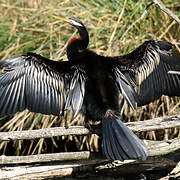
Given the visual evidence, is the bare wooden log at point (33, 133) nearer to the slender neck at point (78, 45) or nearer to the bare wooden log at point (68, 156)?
the bare wooden log at point (68, 156)

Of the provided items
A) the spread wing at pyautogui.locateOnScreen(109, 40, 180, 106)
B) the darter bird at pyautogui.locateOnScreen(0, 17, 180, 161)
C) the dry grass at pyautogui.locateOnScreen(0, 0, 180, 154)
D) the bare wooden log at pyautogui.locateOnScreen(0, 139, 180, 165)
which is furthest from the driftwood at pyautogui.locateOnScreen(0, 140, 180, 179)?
the dry grass at pyautogui.locateOnScreen(0, 0, 180, 154)

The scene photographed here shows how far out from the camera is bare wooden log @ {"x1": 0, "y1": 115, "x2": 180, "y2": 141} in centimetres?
290

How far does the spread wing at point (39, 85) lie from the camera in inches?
125

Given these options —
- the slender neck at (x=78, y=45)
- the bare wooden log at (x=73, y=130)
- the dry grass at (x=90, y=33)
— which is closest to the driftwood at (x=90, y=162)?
the bare wooden log at (x=73, y=130)

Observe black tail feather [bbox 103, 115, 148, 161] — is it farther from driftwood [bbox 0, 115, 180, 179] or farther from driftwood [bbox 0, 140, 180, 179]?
driftwood [bbox 0, 140, 180, 179]

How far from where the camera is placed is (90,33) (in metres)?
4.70

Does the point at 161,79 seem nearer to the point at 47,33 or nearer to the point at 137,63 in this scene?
the point at 137,63

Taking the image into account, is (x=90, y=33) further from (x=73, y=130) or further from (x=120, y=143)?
(x=120, y=143)

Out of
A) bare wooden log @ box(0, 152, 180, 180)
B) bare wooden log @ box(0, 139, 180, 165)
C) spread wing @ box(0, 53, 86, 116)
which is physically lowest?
bare wooden log @ box(0, 152, 180, 180)

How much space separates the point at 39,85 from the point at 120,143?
0.84 meters

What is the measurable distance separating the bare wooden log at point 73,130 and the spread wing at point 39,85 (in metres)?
0.25

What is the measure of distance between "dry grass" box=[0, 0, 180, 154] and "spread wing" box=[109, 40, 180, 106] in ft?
2.51

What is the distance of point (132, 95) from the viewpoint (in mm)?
3273

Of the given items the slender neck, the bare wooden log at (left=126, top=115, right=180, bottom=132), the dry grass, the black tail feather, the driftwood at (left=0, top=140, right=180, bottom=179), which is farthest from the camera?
the dry grass
